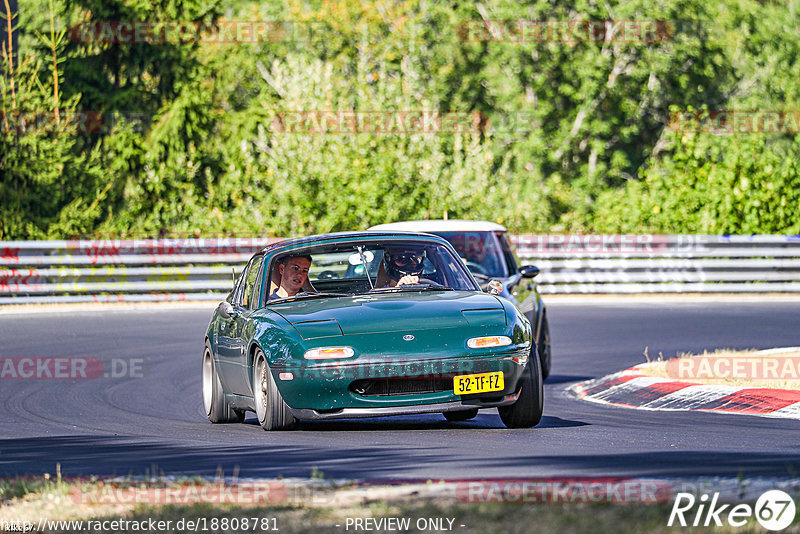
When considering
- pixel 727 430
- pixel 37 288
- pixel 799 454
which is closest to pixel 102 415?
pixel 727 430

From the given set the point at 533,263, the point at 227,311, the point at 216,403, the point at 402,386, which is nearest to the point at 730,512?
the point at 402,386

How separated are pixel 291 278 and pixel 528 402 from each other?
6.86ft

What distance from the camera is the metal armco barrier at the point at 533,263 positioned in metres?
25.8

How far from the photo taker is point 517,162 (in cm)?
5094

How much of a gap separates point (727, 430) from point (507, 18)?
41526mm

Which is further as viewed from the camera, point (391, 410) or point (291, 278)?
point (291, 278)

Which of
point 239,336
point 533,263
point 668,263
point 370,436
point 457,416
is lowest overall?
point 668,263

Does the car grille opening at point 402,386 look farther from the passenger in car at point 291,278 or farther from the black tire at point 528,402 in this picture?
the passenger in car at point 291,278

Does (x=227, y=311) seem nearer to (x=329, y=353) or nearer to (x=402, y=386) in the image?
(x=329, y=353)

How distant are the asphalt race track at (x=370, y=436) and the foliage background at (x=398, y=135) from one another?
1246 cm

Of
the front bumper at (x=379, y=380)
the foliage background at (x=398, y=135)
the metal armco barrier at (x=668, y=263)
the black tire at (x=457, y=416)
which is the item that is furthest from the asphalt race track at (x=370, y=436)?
the foliage background at (x=398, y=135)

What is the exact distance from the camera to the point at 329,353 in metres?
9.30

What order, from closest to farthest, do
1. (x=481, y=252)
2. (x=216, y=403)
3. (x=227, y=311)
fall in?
1. (x=227, y=311)
2. (x=216, y=403)
3. (x=481, y=252)

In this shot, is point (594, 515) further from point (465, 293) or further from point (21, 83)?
point (21, 83)
